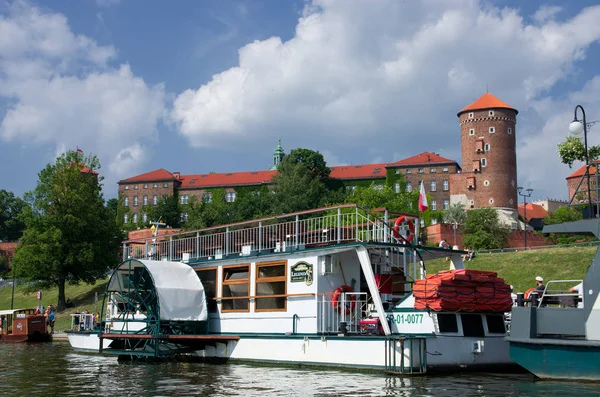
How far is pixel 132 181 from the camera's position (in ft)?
427

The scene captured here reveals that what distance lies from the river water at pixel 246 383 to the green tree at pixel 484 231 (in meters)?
52.9

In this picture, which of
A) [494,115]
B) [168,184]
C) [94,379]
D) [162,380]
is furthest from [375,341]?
[168,184]

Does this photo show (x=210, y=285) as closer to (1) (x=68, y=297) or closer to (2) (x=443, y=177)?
(1) (x=68, y=297)

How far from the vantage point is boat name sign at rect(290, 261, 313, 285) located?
61.3 feet

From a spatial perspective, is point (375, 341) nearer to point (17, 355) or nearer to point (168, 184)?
point (17, 355)

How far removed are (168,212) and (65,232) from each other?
58.3 metres

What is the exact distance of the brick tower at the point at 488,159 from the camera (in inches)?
3932

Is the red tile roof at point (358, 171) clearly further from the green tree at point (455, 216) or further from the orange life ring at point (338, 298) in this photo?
the orange life ring at point (338, 298)

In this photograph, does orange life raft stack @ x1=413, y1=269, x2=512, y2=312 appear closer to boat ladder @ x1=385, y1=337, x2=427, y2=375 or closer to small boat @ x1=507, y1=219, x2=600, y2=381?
boat ladder @ x1=385, y1=337, x2=427, y2=375

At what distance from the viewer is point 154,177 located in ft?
424

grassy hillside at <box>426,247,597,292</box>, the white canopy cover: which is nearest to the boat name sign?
the white canopy cover

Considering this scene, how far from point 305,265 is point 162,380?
191 inches

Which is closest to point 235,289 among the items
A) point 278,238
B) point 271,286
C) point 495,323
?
point 271,286

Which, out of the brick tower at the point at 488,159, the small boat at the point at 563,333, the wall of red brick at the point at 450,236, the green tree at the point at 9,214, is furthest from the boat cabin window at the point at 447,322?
the green tree at the point at 9,214
